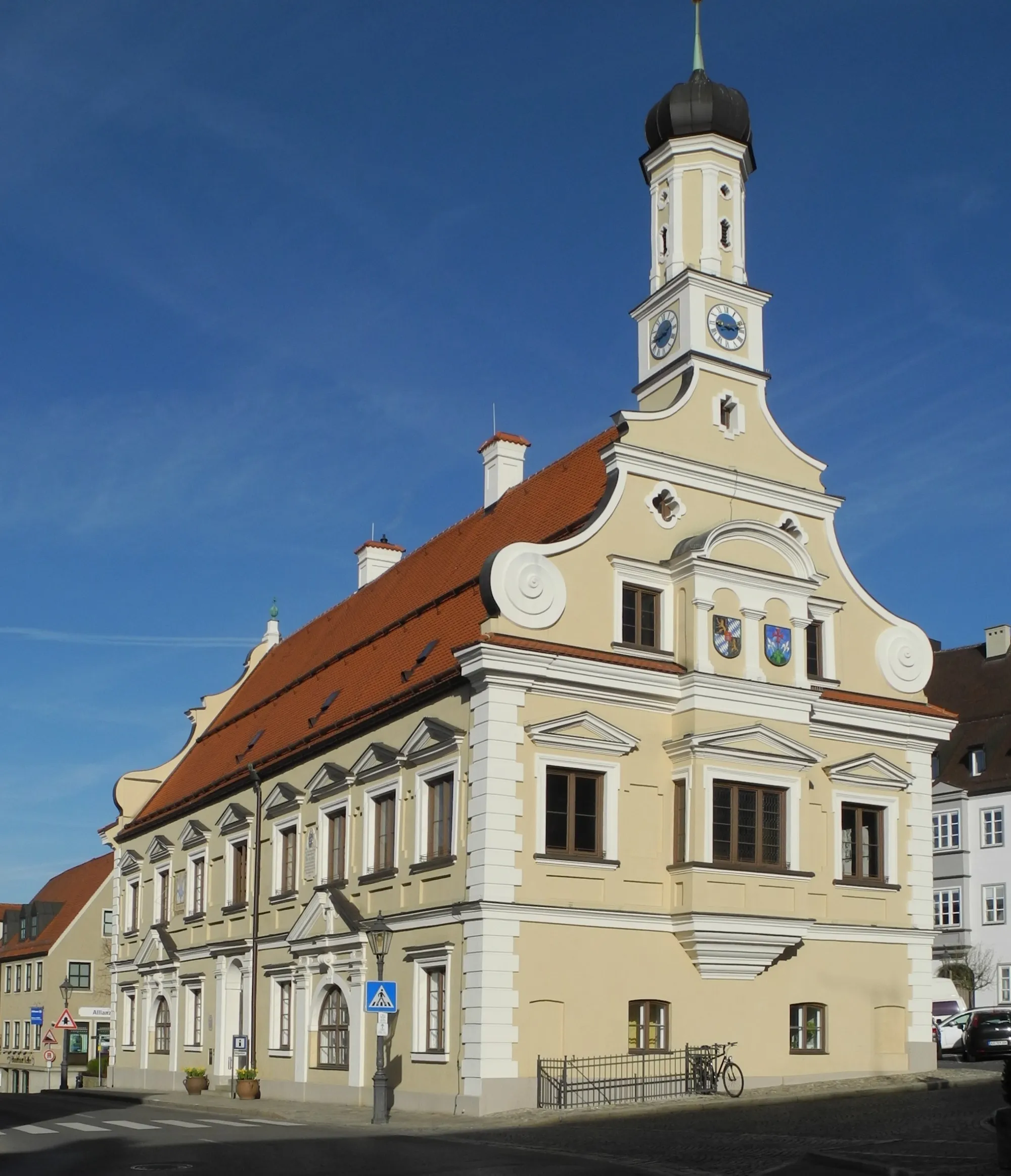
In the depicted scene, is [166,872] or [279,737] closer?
[279,737]

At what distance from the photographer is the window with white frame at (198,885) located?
4397 cm

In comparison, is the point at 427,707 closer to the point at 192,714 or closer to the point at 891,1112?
the point at 891,1112

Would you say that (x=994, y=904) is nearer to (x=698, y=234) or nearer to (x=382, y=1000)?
(x=698, y=234)

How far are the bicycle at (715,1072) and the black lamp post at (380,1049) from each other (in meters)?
5.61

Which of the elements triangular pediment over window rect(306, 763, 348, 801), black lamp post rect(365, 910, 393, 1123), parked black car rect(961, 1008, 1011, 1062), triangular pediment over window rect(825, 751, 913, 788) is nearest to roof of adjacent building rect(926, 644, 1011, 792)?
parked black car rect(961, 1008, 1011, 1062)

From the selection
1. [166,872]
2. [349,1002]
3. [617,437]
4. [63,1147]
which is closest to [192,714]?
[166,872]

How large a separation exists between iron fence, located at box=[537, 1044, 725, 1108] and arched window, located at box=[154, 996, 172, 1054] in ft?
67.7

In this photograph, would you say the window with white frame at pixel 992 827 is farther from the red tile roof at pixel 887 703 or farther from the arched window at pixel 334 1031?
the arched window at pixel 334 1031

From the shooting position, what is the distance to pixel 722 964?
97.3ft

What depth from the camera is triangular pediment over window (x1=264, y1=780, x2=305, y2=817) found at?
37.6 meters

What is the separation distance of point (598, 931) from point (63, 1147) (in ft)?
33.2

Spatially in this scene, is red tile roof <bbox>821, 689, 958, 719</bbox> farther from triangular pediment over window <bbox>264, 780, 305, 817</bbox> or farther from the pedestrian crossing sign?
triangular pediment over window <bbox>264, 780, 305, 817</bbox>

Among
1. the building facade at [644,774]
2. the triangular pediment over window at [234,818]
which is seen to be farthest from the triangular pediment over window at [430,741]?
the triangular pediment over window at [234,818]

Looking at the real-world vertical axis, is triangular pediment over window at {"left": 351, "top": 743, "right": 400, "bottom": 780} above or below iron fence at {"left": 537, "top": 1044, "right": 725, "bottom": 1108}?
above
